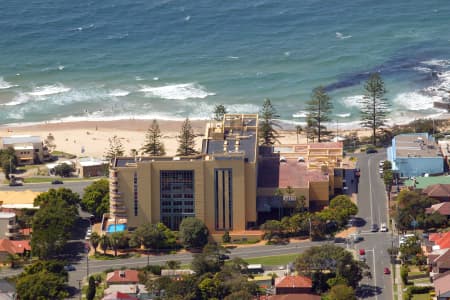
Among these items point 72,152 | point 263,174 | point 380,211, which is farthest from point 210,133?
point 72,152

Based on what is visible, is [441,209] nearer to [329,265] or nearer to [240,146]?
[329,265]

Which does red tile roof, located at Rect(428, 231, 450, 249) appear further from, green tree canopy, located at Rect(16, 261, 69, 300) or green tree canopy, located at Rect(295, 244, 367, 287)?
green tree canopy, located at Rect(16, 261, 69, 300)

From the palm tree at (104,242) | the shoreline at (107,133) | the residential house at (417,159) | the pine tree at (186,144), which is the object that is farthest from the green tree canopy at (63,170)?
the residential house at (417,159)

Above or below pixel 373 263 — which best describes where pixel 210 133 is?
above

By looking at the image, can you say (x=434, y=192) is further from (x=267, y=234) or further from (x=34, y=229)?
(x=34, y=229)

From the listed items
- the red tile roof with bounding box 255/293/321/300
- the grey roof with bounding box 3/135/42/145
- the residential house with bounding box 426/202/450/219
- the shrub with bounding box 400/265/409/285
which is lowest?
the red tile roof with bounding box 255/293/321/300

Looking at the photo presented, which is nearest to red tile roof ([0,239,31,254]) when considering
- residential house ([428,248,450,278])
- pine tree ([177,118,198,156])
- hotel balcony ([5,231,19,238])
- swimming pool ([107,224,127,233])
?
hotel balcony ([5,231,19,238])

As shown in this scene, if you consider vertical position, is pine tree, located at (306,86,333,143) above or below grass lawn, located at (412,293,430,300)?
above

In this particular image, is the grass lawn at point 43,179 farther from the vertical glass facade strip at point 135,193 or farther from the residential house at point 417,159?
the residential house at point 417,159
